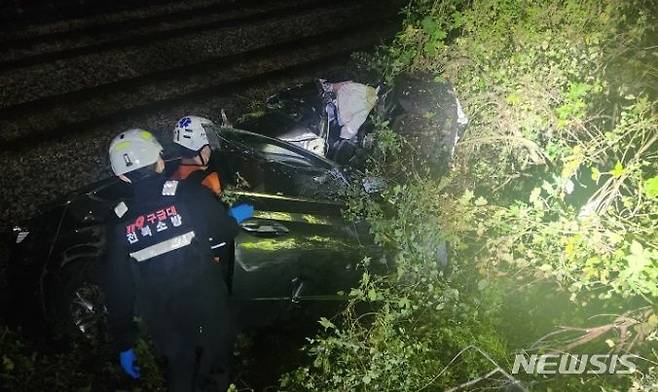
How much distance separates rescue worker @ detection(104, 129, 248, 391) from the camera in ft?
10.3

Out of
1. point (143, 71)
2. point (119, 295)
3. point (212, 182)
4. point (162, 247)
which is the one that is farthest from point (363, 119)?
point (143, 71)

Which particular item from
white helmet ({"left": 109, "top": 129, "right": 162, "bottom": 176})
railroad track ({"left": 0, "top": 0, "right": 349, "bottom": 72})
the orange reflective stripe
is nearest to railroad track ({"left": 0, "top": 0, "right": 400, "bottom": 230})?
railroad track ({"left": 0, "top": 0, "right": 349, "bottom": 72})

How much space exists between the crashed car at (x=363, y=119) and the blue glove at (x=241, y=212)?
149 cm

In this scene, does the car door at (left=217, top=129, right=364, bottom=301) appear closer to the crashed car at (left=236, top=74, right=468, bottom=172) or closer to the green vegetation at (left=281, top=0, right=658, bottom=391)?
the green vegetation at (left=281, top=0, right=658, bottom=391)

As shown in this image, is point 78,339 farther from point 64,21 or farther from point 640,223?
point 64,21

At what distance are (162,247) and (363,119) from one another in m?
2.65

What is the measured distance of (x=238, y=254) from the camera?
3307 millimetres

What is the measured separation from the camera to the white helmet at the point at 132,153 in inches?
139

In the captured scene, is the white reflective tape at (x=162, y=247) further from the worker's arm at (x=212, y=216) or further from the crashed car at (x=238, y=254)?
the crashed car at (x=238, y=254)

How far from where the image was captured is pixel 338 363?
344 cm

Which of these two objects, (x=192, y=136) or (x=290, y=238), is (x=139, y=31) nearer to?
(x=192, y=136)

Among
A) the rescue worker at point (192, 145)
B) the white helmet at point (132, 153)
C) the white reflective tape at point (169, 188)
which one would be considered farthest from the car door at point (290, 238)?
the white helmet at point (132, 153)

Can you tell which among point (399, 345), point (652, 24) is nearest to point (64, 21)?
point (399, 345)

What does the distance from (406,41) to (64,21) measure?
5633 mm
